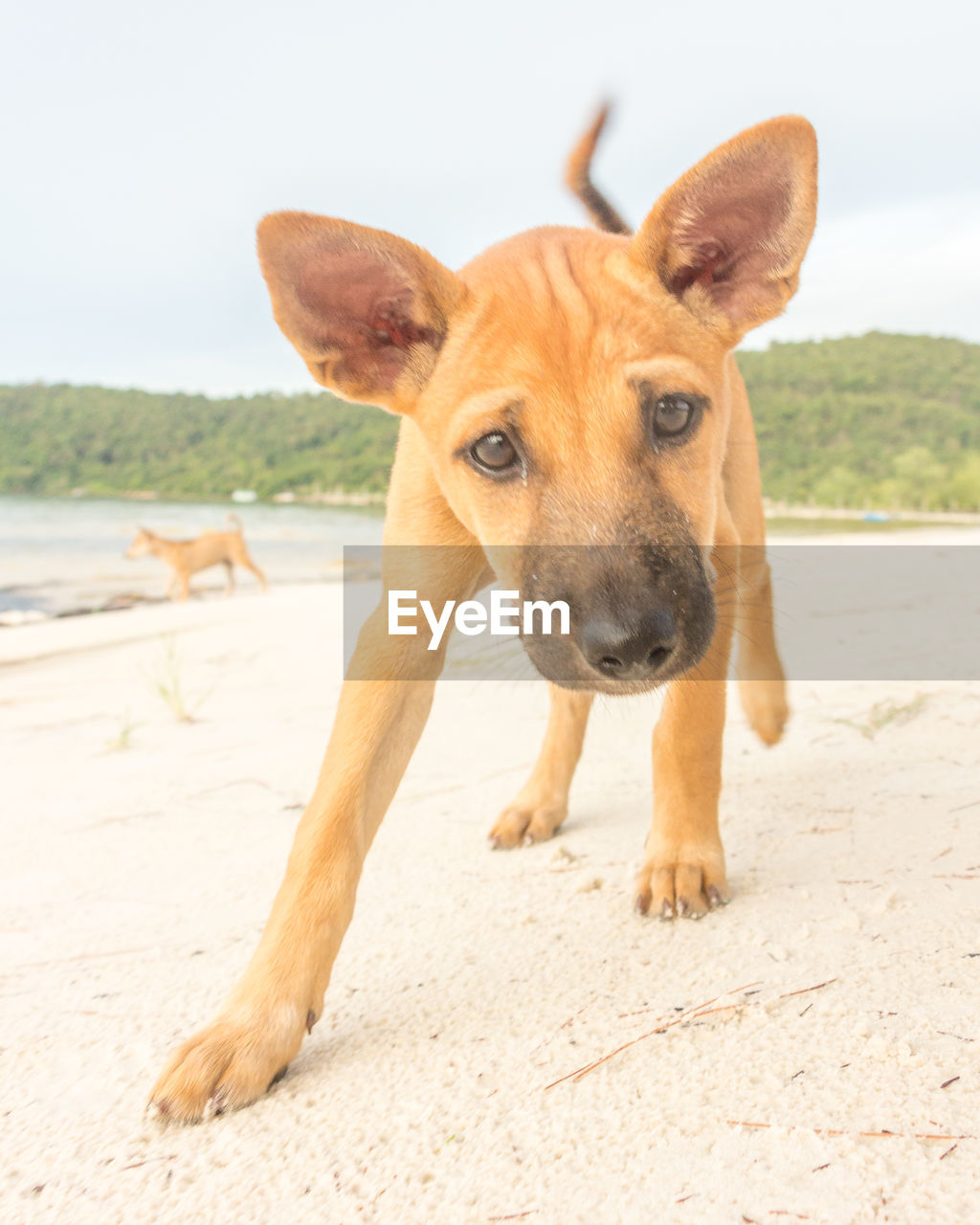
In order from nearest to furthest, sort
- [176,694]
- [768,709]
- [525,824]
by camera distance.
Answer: [525,824] → [768,709] → [176,694]

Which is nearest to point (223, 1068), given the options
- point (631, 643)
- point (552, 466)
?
point (631, 643)

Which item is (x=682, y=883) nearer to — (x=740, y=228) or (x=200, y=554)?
(x=740, y=228)

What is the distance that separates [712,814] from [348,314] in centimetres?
157

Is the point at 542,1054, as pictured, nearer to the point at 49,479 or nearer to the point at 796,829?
the point at 796,829

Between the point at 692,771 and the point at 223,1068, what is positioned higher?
the point at 692,771

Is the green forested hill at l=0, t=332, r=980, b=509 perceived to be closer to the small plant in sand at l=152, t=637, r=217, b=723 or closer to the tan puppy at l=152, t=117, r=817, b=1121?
the small plant in sand at l=152, t=637, r=217, b=723

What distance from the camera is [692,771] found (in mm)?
2506

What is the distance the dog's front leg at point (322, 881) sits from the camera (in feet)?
5.49

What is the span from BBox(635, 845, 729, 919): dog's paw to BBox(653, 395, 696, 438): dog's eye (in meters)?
1.01

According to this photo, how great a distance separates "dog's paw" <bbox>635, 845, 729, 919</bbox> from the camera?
2.30m

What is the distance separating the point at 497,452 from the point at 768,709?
2.04m

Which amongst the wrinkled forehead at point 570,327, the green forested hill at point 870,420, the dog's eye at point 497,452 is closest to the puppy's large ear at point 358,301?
the wrinkled forehead at point 570,327

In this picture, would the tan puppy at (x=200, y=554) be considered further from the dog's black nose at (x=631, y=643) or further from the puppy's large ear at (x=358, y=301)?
the dog's black nose at (x=631, y=643)

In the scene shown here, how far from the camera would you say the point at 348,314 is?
250cm
